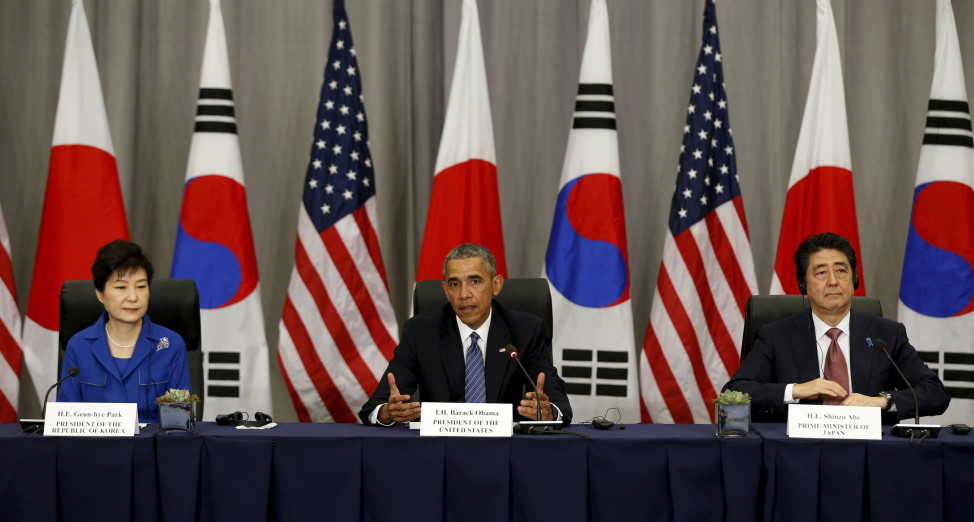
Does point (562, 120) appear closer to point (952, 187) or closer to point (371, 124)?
point (371, 124)

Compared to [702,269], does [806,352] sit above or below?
below

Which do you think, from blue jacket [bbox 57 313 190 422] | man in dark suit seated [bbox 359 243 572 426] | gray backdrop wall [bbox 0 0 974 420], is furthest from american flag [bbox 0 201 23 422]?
man in dark suit seated [bbox 359 243 572 426]

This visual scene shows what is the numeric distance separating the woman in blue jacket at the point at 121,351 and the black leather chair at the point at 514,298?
36.7 inches

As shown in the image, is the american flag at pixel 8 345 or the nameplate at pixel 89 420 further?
the american flag at pixel 8 345

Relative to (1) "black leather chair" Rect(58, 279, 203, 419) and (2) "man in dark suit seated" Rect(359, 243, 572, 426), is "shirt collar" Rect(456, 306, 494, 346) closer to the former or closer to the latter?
(2) "man in dark suit seated" Rect(359, 243, 572, 426)

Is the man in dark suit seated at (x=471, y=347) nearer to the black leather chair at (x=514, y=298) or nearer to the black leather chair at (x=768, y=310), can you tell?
the black leather chair at (x=514, y=298)

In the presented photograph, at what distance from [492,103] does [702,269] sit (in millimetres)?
1598

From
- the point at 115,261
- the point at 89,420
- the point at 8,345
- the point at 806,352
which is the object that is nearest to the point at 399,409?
the point at 89,420

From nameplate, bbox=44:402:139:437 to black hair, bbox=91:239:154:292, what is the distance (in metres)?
0.63

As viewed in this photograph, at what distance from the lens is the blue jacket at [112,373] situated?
10.3 feet

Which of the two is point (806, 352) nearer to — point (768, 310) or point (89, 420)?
point (768, 310)

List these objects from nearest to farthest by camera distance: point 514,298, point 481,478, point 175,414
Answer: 1. point 481,478
2. point 175,414
3. point 514,298

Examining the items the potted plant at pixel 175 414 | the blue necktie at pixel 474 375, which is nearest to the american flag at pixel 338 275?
the blue necktie at pixel 474 375

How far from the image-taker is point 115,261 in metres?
3.15
